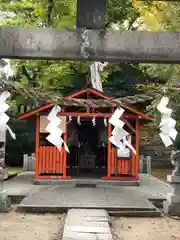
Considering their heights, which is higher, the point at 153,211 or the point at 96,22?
the point at 96,22

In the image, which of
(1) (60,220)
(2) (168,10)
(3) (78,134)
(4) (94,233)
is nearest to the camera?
(2) (168,10)

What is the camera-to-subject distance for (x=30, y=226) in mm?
7504

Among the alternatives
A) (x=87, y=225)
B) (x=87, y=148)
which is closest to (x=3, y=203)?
(x=87, y=225)

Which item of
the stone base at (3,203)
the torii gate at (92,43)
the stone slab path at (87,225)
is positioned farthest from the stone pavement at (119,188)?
the torii gate at (92,43)

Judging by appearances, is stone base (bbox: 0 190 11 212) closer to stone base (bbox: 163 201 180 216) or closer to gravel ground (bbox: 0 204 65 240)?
gravel ground (bbox: 0 204 65 240)

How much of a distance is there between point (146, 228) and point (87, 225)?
4.51 ft

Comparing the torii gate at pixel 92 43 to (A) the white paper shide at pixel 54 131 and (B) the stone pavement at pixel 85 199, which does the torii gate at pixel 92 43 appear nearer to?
(A) the white paper shide at pixel 54 131

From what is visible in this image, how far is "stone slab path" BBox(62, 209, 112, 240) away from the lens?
625 centimetres

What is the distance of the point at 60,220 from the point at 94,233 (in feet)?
6.14

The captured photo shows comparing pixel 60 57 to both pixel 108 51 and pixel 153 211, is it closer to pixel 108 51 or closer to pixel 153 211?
pixel 108 51

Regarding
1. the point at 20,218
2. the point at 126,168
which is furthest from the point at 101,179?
the point at 20,218

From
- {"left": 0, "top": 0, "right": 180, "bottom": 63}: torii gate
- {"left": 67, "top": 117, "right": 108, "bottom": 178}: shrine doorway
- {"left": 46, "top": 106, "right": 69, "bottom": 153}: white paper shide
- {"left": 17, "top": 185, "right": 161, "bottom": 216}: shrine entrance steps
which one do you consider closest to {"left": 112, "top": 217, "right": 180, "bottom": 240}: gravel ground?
{"left": 17, "top": 185, "right": 161, "bottom": 216}: shrine entrance steps

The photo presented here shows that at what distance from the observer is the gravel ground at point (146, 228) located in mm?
6898

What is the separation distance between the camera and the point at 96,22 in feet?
11.3
